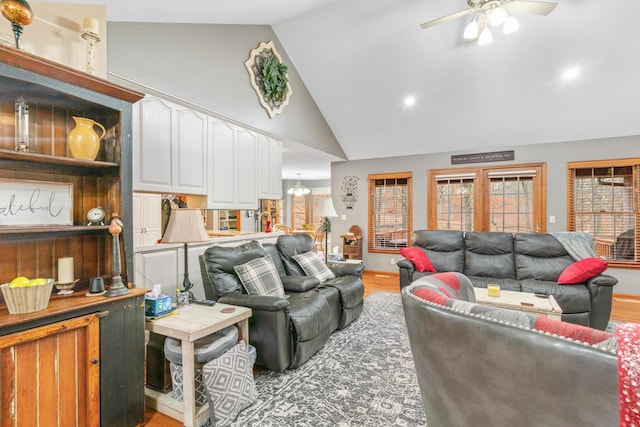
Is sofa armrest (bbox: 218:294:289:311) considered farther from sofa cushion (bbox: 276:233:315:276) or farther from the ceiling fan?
the ceiling fan

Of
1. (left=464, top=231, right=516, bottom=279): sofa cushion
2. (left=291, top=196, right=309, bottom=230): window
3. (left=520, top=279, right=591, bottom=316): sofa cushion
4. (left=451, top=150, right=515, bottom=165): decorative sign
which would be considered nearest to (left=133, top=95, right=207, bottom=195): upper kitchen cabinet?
(left=464, top=231, right=516, bottom=279): sofa cushion

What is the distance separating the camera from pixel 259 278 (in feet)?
8.69

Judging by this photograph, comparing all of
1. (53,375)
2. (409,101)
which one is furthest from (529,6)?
(53,375)

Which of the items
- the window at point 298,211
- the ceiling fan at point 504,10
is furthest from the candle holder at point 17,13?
the window at point 298,211

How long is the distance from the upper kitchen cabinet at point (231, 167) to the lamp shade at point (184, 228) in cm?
96

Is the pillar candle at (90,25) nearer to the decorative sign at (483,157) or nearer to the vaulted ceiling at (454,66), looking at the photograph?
the vaulted ceiling at (454,66)

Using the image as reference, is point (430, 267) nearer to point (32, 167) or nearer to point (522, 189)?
point (522, 189)

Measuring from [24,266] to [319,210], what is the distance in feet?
12.0

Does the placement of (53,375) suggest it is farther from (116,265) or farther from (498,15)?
(498,15)

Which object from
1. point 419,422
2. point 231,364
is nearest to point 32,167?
point 231,364

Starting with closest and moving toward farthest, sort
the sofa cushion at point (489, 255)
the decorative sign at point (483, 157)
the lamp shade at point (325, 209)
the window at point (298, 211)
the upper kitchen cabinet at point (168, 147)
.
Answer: the upper kitchen cabinet at point (168, 147), the sofa cushion at point (489, 255), the lamp shade at point (325, 209), the decorative sign at point (483, 157), the window at point (298, 211)

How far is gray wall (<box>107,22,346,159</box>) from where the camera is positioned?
8.32 feet

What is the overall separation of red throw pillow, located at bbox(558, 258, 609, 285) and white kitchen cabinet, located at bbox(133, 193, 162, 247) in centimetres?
463

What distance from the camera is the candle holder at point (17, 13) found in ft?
4.54
